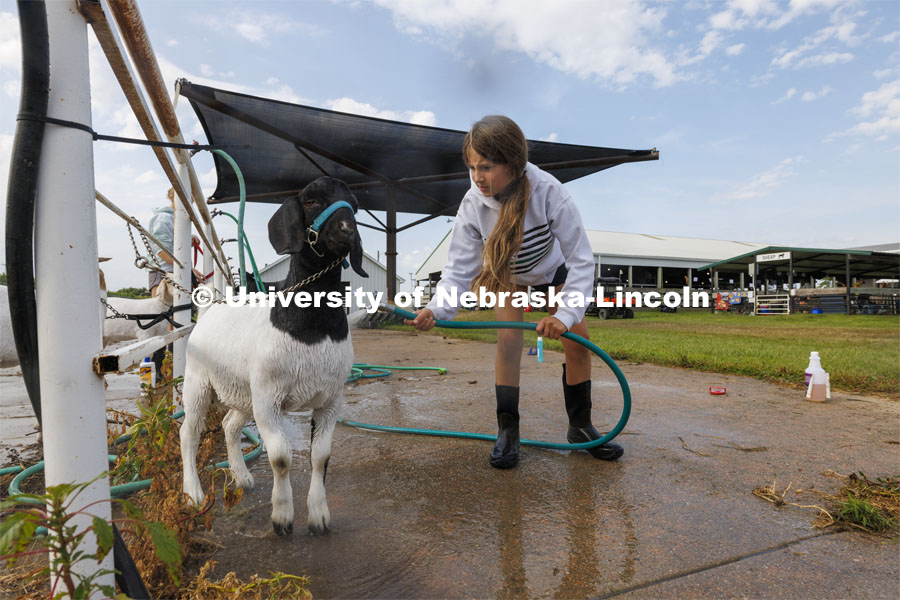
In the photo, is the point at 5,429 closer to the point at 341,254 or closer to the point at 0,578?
the point at 0,578

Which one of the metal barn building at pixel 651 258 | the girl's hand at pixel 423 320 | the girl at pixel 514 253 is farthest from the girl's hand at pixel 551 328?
the metal barn building at pixel 651 258

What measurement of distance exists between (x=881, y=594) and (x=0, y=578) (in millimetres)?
2595

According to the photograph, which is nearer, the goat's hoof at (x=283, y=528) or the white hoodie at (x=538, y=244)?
the goat's hoof at (x=283, y=528)

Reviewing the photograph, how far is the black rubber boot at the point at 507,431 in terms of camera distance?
269 cm

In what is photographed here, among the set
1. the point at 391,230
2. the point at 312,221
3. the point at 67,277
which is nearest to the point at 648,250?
the point at 391,230

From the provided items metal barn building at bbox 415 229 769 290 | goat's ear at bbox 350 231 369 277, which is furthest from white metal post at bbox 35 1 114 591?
metal barn building at bbox 415 229 769 290

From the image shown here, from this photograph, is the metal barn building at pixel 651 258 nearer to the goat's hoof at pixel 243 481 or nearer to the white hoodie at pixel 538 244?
the white hoodie at pixel 538 244

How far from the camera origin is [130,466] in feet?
7.38

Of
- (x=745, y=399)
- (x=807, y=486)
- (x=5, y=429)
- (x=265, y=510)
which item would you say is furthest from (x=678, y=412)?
(x=5, y=429)

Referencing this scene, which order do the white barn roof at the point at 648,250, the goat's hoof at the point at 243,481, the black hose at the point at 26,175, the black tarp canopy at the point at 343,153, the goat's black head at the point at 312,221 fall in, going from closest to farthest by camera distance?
1. the black hose at the point at 26,175
2. the goat's black head at the point at 312,221
3. the goat's hoof at the point at 243,481
4. the black tarp canopy at the point at 343,153
5. the white barn roof at the point at 648,250

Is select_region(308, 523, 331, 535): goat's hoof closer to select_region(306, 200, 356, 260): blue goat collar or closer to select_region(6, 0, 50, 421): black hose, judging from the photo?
select_region(306, 200, 356, 260): blue goat collar

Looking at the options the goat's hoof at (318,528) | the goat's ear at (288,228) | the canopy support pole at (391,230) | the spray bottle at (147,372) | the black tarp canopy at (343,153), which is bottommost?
the goat's hoof at (318,528)

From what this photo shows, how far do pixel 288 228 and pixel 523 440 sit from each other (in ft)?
6.10

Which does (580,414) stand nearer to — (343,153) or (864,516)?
(864,516)
